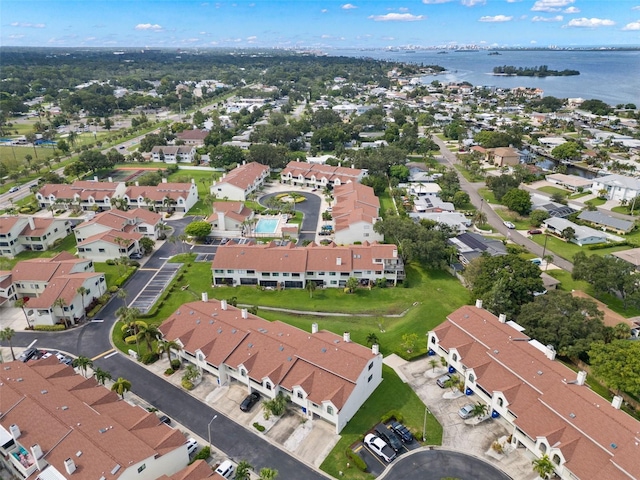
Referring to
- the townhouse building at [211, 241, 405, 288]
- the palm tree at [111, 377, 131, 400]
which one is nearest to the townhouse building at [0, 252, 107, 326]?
the townhouse building at [211, 241, 405, 288]

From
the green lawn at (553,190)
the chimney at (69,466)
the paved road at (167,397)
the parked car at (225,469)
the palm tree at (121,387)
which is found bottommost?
the paved road at (167,397)

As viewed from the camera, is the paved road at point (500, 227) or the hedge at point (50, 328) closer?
the hedge at point (50, 328)

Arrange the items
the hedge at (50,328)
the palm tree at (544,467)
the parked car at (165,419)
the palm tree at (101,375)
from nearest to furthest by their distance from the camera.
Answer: the palm tree at (544,467) < the parked car at (165,419) < the palm tree at (101,375) < the hedge at (50,328)

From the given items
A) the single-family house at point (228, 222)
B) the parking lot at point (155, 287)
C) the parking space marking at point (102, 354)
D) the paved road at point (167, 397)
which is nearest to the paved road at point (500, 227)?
the single-family house at point (228, 222)

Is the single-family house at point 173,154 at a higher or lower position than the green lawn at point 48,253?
higher

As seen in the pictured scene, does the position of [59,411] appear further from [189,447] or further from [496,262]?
[496,262]

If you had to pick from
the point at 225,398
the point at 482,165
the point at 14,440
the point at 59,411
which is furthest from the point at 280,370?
the point at 482,165

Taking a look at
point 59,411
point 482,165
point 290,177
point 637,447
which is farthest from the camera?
point 482,165

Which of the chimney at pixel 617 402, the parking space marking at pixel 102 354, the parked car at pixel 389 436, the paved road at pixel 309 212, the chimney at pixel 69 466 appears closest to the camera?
the chimney at pixel 69 466

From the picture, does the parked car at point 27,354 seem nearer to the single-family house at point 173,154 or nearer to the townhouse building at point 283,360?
the townhouse building at point 283,360
